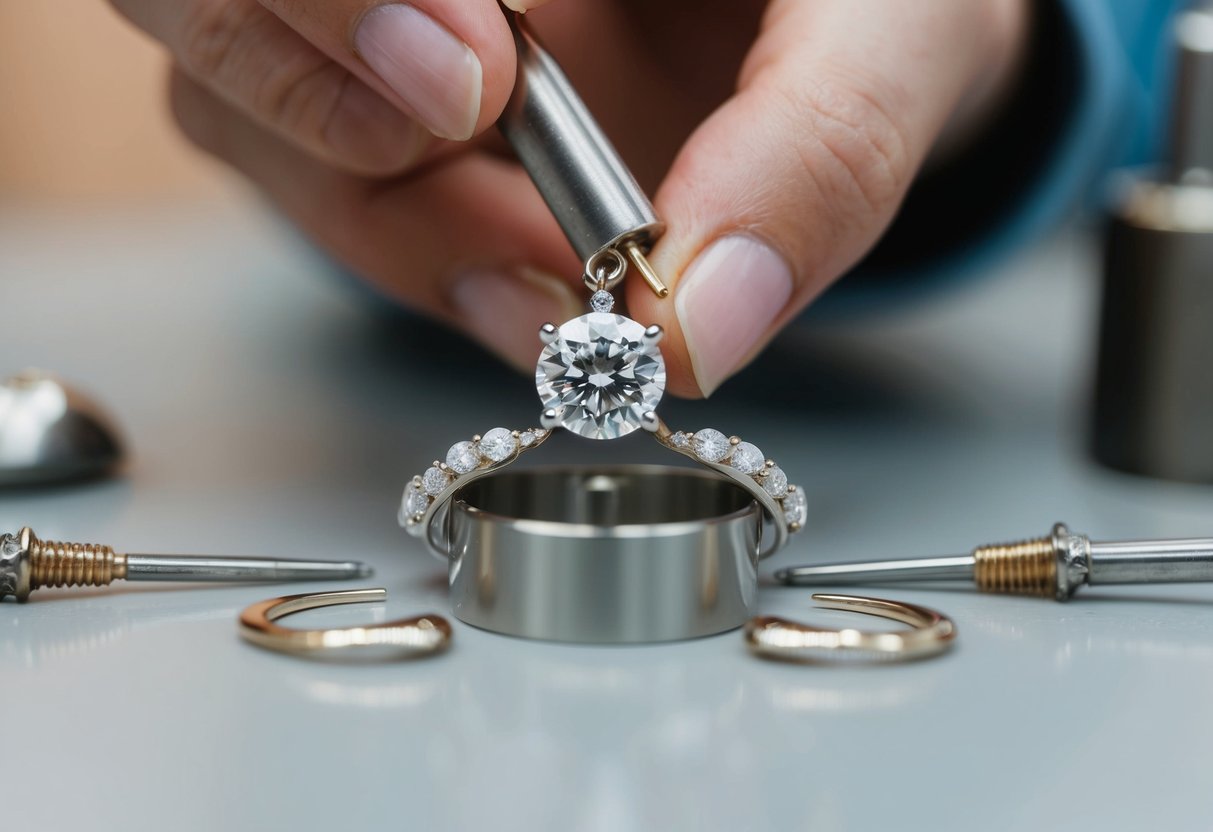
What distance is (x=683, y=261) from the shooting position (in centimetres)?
74

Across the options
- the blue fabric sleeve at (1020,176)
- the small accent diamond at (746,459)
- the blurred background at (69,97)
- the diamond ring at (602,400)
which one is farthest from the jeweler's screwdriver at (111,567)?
the blurred background at (69,97)

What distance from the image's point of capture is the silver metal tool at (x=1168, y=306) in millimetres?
943

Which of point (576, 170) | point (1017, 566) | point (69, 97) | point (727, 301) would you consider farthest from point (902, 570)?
point (69, 97)

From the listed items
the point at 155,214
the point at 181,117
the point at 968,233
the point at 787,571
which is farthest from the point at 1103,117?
the point at 155,214

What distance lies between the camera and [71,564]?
698 mm

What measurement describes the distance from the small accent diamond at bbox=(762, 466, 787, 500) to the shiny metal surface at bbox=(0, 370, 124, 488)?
0.48 metres

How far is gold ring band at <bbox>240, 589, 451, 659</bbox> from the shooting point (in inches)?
24.7

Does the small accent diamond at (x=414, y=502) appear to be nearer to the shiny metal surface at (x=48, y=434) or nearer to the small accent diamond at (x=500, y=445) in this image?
the small accent diamond at (x=500, y=445)

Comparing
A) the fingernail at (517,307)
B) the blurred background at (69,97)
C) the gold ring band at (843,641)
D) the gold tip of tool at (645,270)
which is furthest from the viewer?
the blurred background at (69,97)

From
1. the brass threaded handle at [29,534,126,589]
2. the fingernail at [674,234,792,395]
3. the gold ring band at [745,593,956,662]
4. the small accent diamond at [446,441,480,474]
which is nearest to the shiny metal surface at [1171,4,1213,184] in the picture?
the fingernail at [674,234,792,395]

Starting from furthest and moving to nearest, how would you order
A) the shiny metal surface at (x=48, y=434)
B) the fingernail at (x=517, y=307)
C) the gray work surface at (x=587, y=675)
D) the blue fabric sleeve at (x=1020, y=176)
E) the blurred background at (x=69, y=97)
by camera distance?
the blurred background at (x=69, y=97) → the blue fabric sleeve at (x=1020, y=176) → the fingernail at (x=517, y=307) → the shiny metal surface at (x=48, y=434) → the gray work surface at (x=587, y=675)

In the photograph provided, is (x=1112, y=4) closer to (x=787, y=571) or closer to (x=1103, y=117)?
(x=1103, y=117)

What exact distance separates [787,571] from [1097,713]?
19cm

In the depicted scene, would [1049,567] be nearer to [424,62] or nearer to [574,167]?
[574,167]
